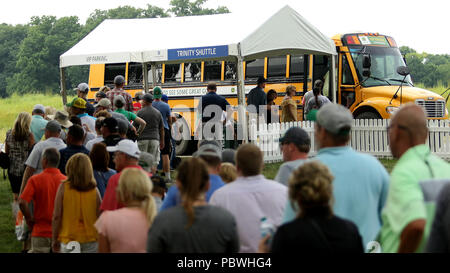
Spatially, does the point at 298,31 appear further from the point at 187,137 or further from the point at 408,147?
the point at 408,147

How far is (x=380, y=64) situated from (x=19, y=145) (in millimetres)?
11557

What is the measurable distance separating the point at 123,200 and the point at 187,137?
14.2 metres

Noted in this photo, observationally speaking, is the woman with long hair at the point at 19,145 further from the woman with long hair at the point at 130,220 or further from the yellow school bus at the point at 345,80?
the yellow school bus at the point at 345,80

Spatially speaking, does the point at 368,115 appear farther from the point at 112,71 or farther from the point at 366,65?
the point at 112,71

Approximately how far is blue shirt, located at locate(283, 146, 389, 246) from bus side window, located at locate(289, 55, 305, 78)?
572 inches

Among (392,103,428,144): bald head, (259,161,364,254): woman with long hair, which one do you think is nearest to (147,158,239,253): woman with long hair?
(259,161,364,254): woman with long hair

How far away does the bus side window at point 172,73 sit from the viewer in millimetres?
20750

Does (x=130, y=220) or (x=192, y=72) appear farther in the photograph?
(x=192, y=72)

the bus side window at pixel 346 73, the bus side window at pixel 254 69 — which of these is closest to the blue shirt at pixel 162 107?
the bus side window at pixel 254 69

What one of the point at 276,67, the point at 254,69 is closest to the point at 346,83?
the point at 276,67

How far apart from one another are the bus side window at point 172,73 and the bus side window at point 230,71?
59.5 inches

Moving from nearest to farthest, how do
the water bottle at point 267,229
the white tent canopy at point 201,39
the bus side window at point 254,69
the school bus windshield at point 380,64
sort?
the water bottle at point 267,229 → the white tent canopy at point 201,39 → the school bus windshield at point 380,64 → the bus side window at point 254,69

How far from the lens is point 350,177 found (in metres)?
4.38
